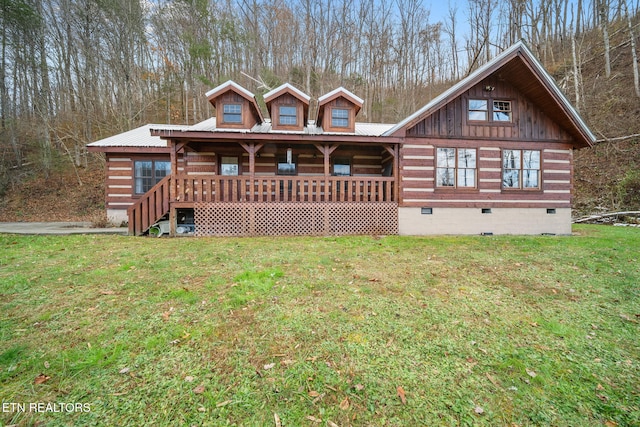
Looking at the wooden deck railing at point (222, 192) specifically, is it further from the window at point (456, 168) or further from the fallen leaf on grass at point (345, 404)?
the fallen leaf on grass at point (345, 404)

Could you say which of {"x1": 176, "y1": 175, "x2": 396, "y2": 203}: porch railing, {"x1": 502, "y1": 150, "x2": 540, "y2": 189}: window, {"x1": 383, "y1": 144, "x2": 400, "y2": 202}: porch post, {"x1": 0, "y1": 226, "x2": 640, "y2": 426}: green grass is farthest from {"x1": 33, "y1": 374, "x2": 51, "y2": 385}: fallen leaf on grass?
{"x1": 502, "y1": 150, "x2": 540, "y2": 189}: window

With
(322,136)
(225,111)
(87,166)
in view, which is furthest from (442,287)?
(87,166)

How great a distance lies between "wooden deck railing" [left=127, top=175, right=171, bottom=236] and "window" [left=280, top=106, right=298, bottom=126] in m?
5.66

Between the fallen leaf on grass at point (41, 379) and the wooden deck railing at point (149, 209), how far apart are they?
28.4 feet

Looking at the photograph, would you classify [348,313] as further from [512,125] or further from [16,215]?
[16,215]

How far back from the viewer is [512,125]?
11812mm

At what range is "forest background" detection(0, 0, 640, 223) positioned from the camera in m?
19.2

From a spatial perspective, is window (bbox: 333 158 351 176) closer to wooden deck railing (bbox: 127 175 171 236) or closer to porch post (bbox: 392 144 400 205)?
porch post (bbox: 392 144 400 205)

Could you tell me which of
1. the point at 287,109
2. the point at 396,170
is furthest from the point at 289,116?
the point at 396,170

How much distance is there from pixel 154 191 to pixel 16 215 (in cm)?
1416

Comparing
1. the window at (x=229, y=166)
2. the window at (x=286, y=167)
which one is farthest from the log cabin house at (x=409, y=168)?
the window at (x=286, y=167)

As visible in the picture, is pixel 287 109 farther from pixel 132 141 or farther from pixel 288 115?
pixel 132 141

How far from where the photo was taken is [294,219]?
11.0 metres

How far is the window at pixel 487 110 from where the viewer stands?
38.4ft
